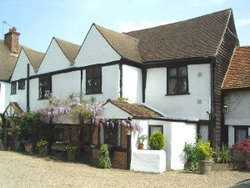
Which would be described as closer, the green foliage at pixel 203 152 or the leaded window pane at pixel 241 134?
the green foliage at pixel 203 152

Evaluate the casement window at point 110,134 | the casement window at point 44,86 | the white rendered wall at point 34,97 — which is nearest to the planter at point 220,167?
the casement window at point 110,134

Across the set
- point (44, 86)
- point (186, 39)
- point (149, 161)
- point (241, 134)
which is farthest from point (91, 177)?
point (44, 86)

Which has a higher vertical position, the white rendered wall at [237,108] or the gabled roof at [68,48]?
the gabled roof at [68,48]

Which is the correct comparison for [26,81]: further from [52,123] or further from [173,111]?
[173,111]

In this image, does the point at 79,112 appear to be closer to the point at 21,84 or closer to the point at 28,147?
the point at 28,147

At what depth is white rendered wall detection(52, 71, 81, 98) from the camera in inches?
873

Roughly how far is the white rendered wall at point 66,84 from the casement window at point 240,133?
9939mm

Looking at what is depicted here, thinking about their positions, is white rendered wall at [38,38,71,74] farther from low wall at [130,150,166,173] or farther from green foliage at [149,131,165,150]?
low wall at [130,150,166,173]

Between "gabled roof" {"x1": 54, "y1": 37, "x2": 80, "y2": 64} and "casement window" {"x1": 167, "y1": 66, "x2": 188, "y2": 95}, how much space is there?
268 inches

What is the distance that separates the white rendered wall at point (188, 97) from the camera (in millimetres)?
18359

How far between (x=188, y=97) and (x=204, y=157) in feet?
13.1

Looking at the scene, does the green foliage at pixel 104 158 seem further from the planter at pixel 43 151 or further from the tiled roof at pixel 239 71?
the tiled roof at pixel 239 71

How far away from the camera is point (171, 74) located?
1994 cm

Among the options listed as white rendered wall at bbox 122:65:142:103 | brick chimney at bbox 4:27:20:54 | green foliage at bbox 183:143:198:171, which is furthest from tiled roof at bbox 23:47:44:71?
green foliage at bbox 183:143:198:171
